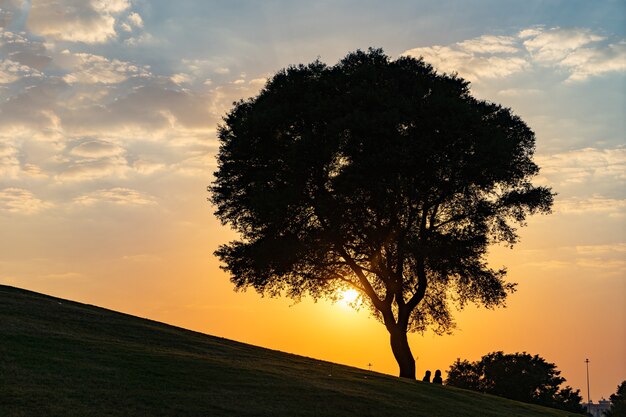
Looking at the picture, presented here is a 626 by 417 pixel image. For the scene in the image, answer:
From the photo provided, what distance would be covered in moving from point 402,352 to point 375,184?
13.4 meters

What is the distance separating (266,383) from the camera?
3522cm

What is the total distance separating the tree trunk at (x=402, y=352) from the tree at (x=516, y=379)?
184 ft

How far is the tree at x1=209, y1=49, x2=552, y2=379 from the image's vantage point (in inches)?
2005

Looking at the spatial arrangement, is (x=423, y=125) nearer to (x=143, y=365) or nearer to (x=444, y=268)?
(x=444, y=268)

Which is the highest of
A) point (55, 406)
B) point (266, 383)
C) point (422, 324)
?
point (422, 324)

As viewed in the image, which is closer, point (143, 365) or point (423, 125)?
point (143, 365)

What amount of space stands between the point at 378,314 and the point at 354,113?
60.7 ft

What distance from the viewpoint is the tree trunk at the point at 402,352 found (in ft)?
182

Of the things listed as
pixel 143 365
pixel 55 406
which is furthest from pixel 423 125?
pixel 55 406

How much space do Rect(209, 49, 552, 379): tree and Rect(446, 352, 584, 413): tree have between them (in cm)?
5363

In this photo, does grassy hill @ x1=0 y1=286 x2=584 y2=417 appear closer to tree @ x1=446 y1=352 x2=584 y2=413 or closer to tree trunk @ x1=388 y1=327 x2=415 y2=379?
tree trunk @ x1=388 y1=327 x2=415 y2=379

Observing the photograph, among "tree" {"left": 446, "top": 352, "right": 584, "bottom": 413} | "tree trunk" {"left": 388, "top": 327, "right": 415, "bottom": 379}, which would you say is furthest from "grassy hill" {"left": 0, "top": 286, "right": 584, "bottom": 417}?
"tree" {"left": 446, "top": 352, "right": 584, "bottom": 413}

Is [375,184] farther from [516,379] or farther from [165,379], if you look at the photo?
[516,379]

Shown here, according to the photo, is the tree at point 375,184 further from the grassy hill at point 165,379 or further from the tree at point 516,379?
the tree at point 516,379
